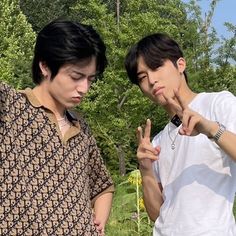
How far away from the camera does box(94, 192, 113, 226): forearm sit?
2.66m

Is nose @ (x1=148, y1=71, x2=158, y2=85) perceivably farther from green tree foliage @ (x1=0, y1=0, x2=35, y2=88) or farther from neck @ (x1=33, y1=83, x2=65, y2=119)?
green tree foliage @ (x1=0, y1=0, x2=35, y2=88)

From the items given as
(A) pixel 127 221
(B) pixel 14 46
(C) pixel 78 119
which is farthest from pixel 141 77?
(B) pixel 14 46

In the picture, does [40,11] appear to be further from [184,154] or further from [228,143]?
[228,143]

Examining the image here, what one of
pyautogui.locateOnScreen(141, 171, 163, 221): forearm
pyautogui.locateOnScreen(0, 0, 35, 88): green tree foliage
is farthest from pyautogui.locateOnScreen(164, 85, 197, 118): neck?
pyautogui.locateOnScreen(0, 0, 35, 88): green tree foliage

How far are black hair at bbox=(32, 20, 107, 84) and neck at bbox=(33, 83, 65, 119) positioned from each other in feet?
0.18

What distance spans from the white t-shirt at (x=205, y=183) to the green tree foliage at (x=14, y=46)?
52.6 ft

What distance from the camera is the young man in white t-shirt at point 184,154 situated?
231 cm

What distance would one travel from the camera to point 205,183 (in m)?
2.38

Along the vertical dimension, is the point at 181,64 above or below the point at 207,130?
above

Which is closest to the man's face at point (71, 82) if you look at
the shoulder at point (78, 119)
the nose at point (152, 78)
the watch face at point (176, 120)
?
the shoulder at point (78, 119)

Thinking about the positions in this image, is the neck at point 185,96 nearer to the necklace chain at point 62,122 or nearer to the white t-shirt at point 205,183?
the white t-shirt at point 205,183

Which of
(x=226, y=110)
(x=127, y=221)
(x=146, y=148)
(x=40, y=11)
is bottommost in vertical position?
(x=127, y=221)

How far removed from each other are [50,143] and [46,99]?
6.8 inches

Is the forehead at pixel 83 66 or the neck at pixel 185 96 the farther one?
the neck at pixel 185 96
